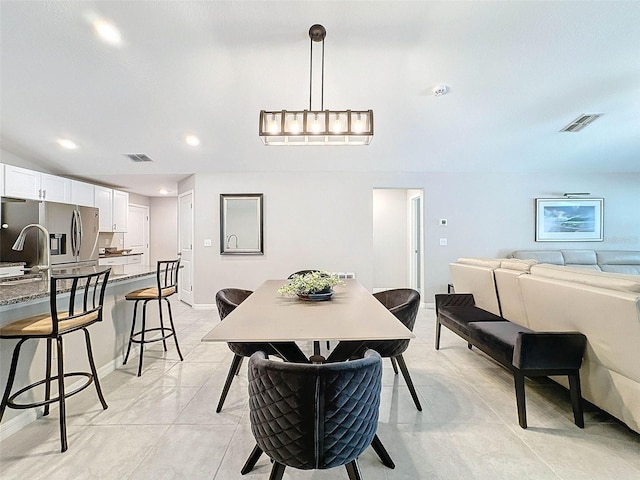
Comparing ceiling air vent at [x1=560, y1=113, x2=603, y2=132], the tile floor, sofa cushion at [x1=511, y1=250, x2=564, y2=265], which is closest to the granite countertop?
the tile floor

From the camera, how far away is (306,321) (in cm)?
160

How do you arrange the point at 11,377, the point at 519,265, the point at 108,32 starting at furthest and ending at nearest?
the point at 519,265
the point at 108,32
the point at 11,377

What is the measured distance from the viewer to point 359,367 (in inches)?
43.1

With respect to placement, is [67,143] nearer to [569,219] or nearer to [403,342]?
[403,342]

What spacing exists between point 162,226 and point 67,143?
3382 mm

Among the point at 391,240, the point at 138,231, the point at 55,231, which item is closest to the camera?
the point at 55,231

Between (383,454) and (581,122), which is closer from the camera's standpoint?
(383,454)

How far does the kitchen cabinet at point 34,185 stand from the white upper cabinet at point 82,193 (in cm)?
8

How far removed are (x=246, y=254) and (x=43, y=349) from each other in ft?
9.91

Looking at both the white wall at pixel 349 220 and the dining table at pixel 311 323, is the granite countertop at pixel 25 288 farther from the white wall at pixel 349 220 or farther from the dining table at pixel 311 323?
the white wall at pixel 349 220

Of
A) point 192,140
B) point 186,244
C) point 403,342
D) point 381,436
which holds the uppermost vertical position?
point 192,140

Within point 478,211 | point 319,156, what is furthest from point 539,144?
point 319,156

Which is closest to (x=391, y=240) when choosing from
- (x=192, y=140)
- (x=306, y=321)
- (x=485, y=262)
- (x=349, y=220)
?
(x=349, y=220)

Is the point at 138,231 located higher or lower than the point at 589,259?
higher
